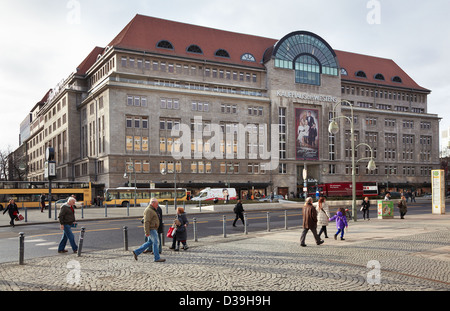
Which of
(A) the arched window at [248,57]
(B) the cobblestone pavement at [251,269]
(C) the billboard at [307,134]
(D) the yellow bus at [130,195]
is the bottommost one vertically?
(D) the yellow bus at [130,195]

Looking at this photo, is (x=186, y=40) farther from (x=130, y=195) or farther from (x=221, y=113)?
(x=130, y=195)

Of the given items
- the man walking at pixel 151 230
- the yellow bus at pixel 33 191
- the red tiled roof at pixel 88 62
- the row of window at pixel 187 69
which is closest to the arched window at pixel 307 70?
the row of window at pixel 187 69

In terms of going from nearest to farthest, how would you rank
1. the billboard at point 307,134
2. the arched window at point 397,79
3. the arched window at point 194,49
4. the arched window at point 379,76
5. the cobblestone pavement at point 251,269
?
the cobblestone pavement at point 251,269, the arched window at point 194,49, the billboard at point 307,134, the arched window at point 379,76, the arched window at point 397,79

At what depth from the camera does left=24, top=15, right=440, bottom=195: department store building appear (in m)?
64.7

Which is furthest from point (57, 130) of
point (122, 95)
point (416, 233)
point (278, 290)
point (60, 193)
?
point (278, 290)

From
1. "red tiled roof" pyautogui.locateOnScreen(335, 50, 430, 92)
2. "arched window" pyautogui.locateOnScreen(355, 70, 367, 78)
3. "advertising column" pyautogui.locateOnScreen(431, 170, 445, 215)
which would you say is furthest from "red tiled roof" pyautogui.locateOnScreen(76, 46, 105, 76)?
"advertising column" pyautogui.locateOnScreen(431, 170, 445, 215)

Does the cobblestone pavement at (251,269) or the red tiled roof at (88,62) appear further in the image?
the red tiled roof at (88,62)

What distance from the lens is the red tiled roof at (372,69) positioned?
90375 mm

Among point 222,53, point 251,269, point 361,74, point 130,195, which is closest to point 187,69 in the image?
point 222,53

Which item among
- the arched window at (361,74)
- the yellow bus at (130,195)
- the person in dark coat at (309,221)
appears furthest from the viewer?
the arched window at (361,74)

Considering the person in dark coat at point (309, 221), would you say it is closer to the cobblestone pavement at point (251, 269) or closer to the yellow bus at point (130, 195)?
the cobblestone pavement at point (251, 269)

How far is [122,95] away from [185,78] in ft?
39.2

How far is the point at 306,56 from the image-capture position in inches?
3110

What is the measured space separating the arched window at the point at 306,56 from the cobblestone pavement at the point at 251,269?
6571 centimetres
